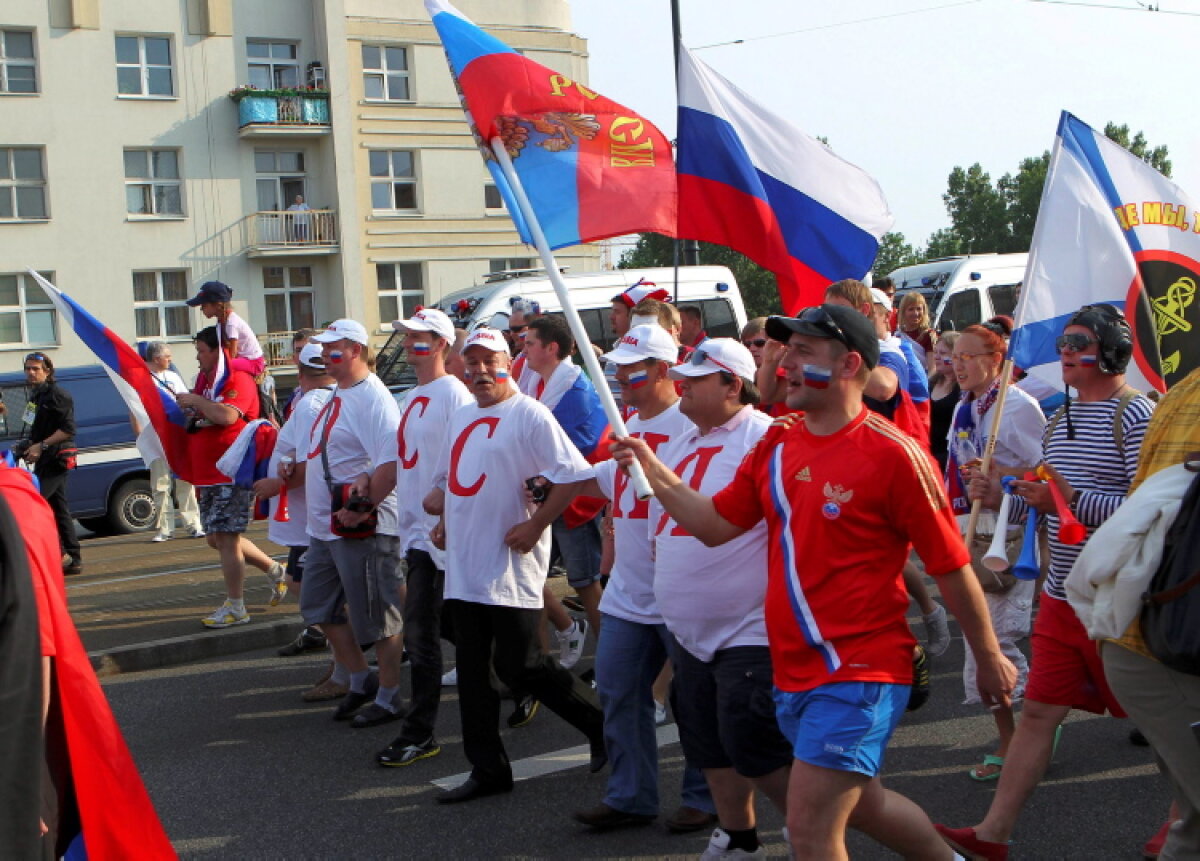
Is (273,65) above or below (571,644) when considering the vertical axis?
above

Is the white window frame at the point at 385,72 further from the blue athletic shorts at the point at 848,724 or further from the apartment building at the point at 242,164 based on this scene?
the blue athletic shorts at the point at 848,724

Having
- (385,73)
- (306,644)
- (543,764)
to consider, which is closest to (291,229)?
(385,73)

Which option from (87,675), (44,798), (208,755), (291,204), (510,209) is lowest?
(208,755)

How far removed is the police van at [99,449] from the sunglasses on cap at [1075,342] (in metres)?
12.7

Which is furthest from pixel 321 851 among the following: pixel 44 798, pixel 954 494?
pixel 954 494

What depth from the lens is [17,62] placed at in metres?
32.8

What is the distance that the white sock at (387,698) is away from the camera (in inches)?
272

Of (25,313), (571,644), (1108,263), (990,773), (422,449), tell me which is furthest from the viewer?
(25,313)

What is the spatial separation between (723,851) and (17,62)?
3351 centimetres

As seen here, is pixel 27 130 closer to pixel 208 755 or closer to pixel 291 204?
pixel 291 204

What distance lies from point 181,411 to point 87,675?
20.2 ft

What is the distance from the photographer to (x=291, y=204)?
36219mm

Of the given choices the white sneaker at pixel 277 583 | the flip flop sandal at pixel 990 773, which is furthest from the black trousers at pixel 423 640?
the white sneaker at pixel 277 583

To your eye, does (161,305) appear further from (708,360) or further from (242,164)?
(708,360)
